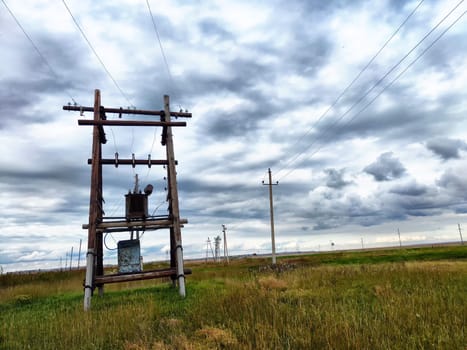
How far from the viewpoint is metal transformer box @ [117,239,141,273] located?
11.4 metres

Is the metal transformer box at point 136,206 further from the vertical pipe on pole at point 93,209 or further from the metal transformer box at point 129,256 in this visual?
the metal transformer box at point 129,256

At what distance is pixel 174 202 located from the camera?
446 inches

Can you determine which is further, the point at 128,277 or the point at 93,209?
the point at 93,209

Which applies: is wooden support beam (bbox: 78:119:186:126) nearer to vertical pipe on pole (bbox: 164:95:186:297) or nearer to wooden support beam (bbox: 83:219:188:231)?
vertical pipe on pole (bbox: 164:95:186:297)

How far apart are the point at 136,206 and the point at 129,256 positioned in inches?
76.4

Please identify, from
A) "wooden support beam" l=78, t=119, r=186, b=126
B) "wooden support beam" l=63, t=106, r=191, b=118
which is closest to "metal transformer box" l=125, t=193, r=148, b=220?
"wooden support beam" l=78, t=119, r=186, b=126

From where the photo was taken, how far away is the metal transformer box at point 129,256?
11406 millimetres

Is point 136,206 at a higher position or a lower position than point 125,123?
lower

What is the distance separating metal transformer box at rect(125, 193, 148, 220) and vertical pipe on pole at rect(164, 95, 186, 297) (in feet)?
3.10

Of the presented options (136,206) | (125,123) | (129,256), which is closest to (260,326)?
(136,206)

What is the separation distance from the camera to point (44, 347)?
5.41 metres

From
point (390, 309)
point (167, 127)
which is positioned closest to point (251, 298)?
point (390, 309)

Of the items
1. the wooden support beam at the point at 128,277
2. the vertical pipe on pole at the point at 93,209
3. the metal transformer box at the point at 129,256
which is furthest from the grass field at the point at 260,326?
the metal transformer box at the point at 129,256

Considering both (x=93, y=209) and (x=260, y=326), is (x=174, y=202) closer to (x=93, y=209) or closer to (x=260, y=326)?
(x=93, y=209)
